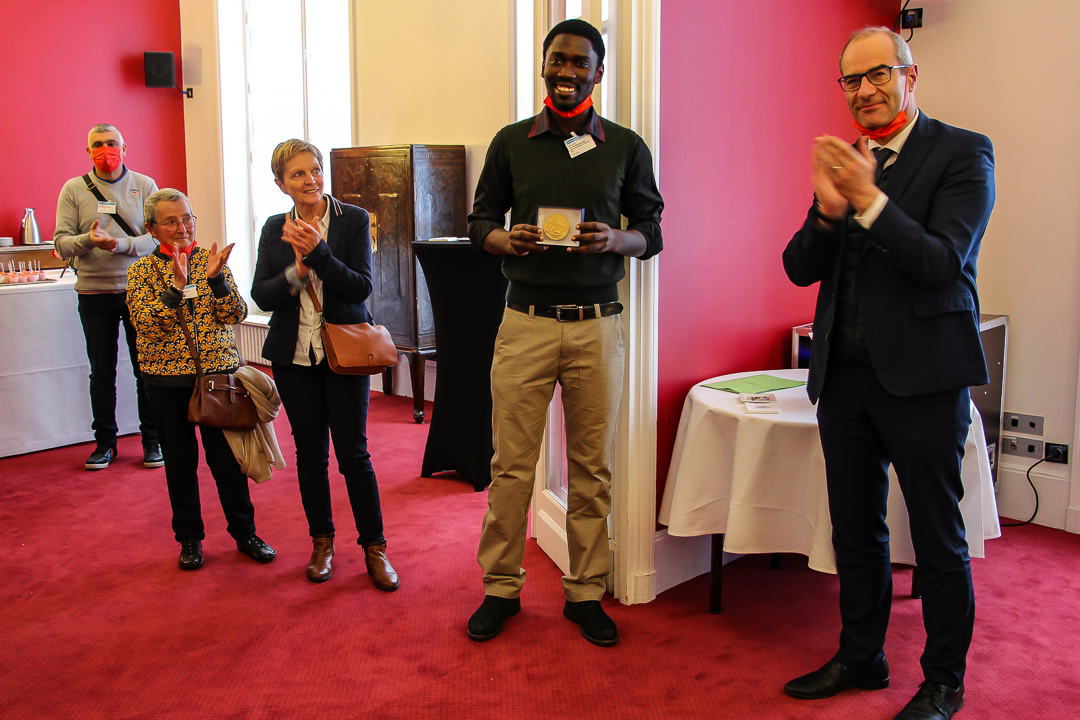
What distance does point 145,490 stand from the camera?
4043mm

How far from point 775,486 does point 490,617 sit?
968mm

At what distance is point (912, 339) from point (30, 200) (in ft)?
23.7

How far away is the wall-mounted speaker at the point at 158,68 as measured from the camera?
24.1 feet

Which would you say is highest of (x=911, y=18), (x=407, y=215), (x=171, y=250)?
(x=911, y=18)

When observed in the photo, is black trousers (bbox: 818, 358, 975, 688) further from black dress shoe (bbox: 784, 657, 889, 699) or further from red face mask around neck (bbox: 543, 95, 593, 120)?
red face mask around neck (bbox: 543, 95, 593, 120)

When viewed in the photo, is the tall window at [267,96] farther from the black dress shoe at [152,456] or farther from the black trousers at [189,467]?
the black trousers at [189,467]

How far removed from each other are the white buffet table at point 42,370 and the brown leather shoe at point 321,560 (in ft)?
8.33

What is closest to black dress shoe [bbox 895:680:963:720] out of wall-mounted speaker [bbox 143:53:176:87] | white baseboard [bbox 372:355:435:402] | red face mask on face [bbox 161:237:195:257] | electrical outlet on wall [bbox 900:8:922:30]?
red face mask on face [bbox 161:237:195:257]

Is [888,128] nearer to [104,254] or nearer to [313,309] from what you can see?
[313,309]

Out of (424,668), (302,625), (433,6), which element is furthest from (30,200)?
(424,668)

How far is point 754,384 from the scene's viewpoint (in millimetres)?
2826

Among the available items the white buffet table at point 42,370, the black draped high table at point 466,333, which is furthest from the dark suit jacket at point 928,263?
the white buffet table at point 42,370

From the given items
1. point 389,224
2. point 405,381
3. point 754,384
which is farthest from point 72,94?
point 754,384

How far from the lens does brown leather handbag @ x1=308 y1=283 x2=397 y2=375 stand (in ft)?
8.84
